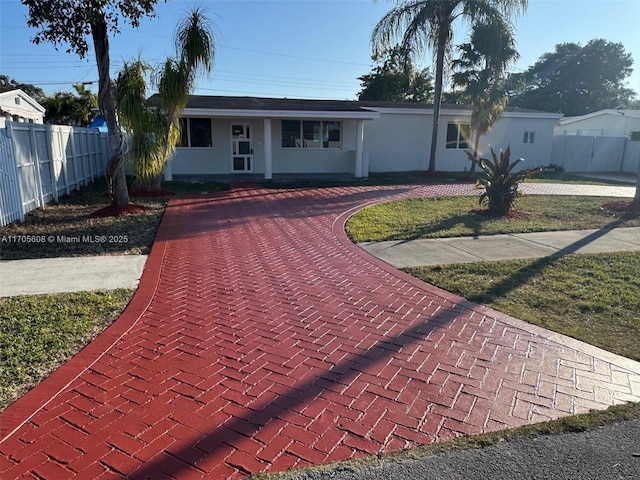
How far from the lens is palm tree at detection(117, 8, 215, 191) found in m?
12.6

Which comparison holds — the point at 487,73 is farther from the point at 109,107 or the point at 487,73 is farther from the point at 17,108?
the point at 17,108

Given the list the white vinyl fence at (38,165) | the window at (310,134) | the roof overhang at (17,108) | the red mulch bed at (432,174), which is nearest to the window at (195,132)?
the window at (310,134)

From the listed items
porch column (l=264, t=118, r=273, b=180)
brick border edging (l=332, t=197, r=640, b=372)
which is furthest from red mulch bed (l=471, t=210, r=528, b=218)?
porch column (l=264, t=118, r=273, b=180)

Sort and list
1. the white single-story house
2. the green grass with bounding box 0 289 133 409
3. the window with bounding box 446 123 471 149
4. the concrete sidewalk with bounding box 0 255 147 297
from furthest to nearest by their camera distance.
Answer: the window with bounding box 446 123 471 149
the white single-story house
the concrete sidewalk with bounding box 0 255 147 297
the green grass with bounding box 0 289 133 409

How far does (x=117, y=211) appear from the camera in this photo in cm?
1054

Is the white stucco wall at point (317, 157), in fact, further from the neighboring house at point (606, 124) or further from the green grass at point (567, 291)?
the neighboring house at point (606, 124)

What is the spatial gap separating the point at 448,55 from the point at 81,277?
18.9 metres

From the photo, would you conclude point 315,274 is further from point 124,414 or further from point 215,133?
point 215,133

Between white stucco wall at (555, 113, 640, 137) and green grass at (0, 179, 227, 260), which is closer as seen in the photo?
green grass at (0, 179, 227, 260)

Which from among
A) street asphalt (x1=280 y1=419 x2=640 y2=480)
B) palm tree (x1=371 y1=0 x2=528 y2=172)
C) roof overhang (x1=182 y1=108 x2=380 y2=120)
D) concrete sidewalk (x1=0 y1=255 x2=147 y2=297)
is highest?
palm tree (x1=371 y1=0 x2=528 y2=172)

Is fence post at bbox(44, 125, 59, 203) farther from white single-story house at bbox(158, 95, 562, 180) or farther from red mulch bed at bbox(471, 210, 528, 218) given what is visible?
red mulch bed at bbox(471, 210, 528, 218)

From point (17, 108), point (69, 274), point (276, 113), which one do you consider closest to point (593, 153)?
point (276, 113)

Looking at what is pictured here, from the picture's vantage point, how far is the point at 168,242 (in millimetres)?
8086

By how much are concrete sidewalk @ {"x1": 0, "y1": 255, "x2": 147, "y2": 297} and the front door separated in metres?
12.9
